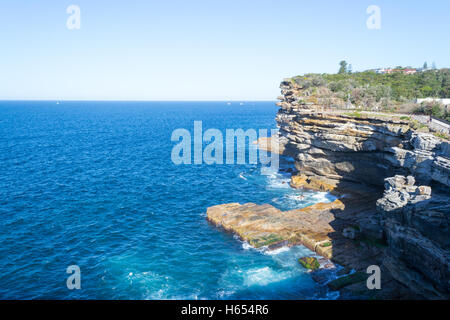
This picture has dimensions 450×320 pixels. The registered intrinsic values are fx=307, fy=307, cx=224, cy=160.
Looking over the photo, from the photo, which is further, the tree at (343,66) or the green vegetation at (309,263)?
the tree at (343,66)

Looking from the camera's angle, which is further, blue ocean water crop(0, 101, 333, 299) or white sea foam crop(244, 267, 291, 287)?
white sea foam crop(244, 267, 291, 287)

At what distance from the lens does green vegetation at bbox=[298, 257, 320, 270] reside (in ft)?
96.4

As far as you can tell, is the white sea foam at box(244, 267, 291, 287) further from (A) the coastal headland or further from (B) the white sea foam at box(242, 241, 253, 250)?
(A) the coastal headland

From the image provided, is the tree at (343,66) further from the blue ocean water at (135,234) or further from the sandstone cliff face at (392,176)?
the blue ocean water at (135,234)

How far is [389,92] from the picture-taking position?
205ft

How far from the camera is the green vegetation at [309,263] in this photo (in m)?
29.4

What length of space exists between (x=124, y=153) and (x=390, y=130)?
59.5m

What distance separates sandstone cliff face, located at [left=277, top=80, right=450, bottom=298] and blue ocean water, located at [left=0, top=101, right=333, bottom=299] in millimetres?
6259

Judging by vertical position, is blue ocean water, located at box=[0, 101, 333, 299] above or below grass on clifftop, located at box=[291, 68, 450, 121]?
below

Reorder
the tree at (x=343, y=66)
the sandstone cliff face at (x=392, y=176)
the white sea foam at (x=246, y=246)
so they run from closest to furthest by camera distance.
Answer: the sandstone cliff face at (x=392, y=176), the white sea foam at (x=246, y=246), the tree at (x=343, y=66)

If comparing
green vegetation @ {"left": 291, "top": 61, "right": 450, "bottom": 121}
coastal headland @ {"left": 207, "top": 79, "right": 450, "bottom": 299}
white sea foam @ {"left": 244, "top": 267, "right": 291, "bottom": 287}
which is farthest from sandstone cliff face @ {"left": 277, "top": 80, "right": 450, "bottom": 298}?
white sea foam @ {"left": 244, "top": 267, "right": 291, "bottom": 287}

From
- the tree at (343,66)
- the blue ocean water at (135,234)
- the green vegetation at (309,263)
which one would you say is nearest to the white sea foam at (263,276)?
the blue ocean water at (135,234)

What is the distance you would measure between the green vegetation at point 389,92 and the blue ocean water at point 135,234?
2003 centimetres
